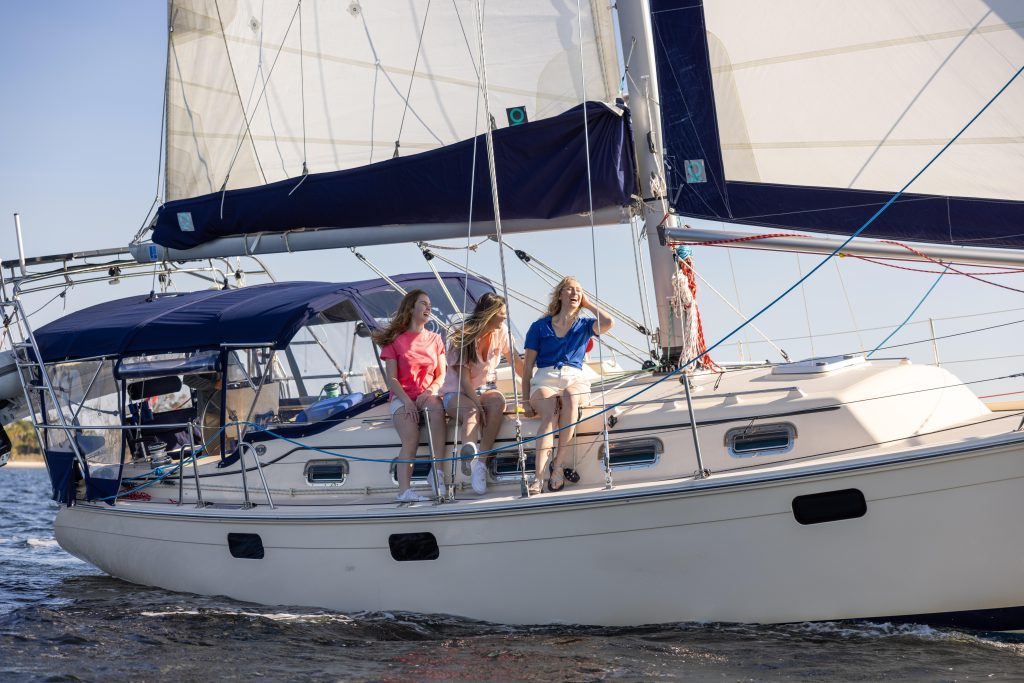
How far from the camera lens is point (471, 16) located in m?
8.44

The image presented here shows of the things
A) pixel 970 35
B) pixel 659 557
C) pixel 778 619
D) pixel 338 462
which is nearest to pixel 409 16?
pixel 338 462

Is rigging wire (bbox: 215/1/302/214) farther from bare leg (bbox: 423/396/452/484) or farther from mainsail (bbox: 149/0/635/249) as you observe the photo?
bare leg (bbox: 423/396/452/484)

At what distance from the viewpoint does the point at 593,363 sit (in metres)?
9.88

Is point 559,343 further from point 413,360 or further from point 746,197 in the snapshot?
point 746,197

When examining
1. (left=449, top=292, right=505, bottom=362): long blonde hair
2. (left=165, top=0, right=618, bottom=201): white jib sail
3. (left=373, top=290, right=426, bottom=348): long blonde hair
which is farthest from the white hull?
(left=165, top=0, right=618, bottom=201): white jib sail

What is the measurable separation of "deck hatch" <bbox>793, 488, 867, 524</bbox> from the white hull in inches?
1.5

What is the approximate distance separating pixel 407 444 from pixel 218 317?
2.41 m

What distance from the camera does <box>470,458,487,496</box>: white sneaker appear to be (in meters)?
6.95

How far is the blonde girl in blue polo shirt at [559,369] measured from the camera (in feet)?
22.3

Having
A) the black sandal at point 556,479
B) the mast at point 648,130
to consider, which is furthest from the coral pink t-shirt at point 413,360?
the mast at point 648,130

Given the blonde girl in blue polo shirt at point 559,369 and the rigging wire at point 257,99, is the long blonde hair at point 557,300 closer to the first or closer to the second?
the blonde girl in blue polo shirt at point 559,369

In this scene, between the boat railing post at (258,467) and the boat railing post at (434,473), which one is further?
the boat railing post at (258,467)

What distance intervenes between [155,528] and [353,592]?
2.33 meters

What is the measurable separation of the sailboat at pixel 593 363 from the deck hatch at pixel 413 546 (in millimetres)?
22
